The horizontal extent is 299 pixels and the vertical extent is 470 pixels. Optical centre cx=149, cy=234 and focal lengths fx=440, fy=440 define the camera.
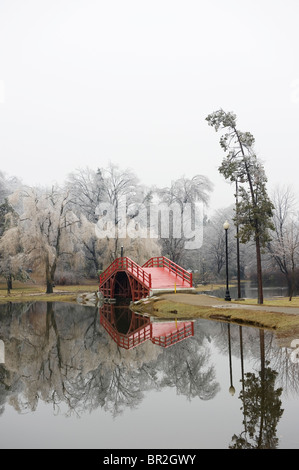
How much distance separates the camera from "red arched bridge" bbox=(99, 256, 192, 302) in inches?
1107

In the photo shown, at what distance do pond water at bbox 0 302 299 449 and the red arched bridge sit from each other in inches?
508

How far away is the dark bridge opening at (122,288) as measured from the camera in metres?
32.8

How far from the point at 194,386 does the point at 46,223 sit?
109 feet

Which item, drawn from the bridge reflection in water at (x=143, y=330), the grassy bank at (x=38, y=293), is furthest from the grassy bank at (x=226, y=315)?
the grassy bank at (x=38, y=293)

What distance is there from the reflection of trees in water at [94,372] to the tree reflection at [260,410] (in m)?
0.77

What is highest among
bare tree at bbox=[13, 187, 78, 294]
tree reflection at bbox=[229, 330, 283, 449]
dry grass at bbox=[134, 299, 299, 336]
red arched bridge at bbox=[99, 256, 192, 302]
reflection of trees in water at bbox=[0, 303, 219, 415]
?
bare tree at bbox=[13, 187, 78, 294]

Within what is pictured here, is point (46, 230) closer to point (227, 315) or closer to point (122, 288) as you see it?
point (122, 288)

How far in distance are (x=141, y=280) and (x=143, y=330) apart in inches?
478

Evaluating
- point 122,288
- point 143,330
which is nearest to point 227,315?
point 143,330

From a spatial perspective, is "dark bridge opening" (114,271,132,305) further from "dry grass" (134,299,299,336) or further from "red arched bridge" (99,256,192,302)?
"dry grass" (134,299,299,336)

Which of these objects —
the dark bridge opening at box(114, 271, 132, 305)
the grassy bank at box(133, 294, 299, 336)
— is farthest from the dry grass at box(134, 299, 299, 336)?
the dark bridge opening at box(114, 271, 132, 305)

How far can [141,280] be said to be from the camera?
28562 millimetres

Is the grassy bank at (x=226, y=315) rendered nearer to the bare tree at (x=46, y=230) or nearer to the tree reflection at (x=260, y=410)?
the tree reflection at (x=260, y=410)

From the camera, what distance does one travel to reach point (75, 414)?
724 cm
